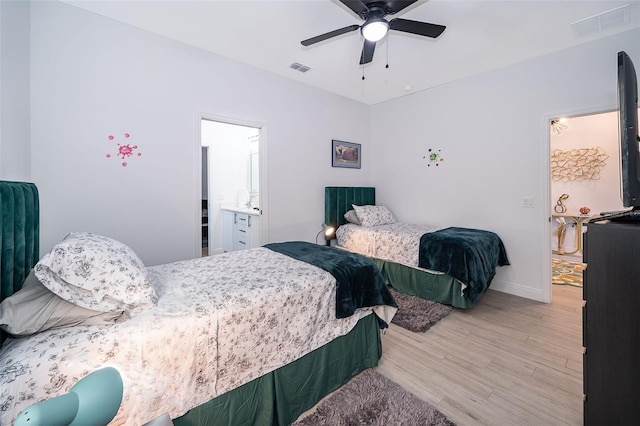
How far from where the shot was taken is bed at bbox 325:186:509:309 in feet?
9.26

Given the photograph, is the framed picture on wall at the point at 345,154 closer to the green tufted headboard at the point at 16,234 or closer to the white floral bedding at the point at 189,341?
the white floral bedding at the point at 189,341

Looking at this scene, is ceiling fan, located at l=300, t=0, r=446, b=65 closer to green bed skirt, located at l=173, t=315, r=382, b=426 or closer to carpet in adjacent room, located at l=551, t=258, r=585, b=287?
green bed skirt, located at l=173, t=315, r=382, b=426

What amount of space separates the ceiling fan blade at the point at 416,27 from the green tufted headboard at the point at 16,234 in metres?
2.49

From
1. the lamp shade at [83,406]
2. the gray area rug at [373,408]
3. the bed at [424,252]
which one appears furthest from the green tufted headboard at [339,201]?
the lamp shade at [83,406]

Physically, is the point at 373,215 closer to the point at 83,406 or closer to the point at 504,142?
the point at 504,142

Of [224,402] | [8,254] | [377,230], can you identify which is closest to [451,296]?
[377,230]

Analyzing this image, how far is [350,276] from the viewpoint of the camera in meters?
1.83

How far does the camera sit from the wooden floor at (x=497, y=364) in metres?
1.64

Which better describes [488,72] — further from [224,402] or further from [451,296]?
[224,402]

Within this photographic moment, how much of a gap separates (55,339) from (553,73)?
4520 millimetres

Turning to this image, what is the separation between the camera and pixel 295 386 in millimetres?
1580

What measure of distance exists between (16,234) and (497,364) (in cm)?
304

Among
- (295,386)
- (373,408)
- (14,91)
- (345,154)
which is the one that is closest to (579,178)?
(345,154)

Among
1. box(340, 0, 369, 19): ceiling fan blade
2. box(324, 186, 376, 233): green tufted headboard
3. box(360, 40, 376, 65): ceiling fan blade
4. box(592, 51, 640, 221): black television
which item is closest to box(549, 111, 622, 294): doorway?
box(324, 186, 376, 233): green tufted headboard
